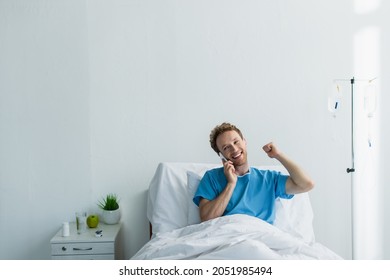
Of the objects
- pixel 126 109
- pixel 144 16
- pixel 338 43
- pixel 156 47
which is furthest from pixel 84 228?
pixel 338 43

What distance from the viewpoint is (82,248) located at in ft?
7.22

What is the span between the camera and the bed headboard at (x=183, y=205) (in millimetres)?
2086

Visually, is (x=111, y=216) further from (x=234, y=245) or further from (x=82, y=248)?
(x=234, y=245)

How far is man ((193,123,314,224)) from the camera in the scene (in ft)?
6.22

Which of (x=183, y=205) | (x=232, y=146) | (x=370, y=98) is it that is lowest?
(x=183, y=205)

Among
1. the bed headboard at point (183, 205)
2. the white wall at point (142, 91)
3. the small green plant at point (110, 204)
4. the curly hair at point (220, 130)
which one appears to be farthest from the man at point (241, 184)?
the small green plant at point (110, 204)

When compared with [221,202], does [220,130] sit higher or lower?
higher

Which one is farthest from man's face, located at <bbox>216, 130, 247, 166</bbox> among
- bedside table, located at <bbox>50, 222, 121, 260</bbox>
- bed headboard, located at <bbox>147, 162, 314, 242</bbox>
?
→ bedside table, located at <bbox>50, 222, 121, 260</bbox>

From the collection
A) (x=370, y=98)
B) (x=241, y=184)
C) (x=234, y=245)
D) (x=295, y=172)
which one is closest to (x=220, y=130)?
(x=241, y=184)

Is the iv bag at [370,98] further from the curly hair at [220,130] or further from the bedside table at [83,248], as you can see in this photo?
the bedside table at [83,248]

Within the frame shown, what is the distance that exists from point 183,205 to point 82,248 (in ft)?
1.95

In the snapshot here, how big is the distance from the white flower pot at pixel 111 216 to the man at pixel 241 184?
0.66 meters

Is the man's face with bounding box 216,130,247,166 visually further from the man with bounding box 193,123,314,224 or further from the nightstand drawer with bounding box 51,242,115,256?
the nightstand drawer with bounding box 51,242,115,256

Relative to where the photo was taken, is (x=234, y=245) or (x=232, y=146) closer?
(x=234, y=245)
